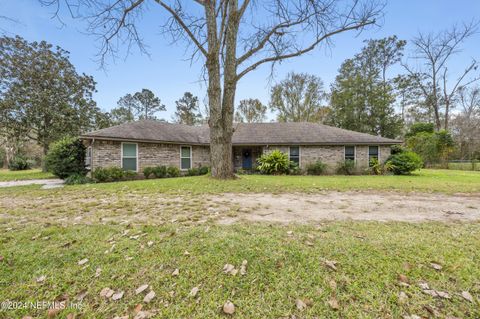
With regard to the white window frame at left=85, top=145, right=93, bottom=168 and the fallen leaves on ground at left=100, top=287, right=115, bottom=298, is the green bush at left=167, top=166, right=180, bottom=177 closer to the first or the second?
the white window frame at left=85, top=145, right=93, bottom=168

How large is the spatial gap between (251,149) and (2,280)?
14.8 m

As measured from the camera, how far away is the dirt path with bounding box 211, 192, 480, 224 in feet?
12.1

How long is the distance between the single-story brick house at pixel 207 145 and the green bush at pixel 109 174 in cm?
63

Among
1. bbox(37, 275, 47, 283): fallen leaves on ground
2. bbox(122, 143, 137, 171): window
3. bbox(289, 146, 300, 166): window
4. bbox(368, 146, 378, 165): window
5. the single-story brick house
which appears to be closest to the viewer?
bbox(37, 275, 47, 283): fallen leaves on ground

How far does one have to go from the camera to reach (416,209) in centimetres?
425

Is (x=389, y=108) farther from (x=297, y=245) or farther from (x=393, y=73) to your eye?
(x=297, y=245)

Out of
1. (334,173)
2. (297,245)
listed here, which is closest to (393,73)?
(334,173)

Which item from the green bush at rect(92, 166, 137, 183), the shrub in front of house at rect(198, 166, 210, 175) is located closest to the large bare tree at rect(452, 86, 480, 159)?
the shrub in front of house at rect(198, 166, 210, 175)

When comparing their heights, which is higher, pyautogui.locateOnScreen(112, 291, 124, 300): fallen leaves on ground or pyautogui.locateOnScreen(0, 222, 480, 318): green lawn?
pyautogui.locateOnScreen(0, 222, 480, 318): green lawn


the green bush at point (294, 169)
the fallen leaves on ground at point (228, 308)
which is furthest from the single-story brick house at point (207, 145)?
the fallen leaves on ground at point (228, 308)

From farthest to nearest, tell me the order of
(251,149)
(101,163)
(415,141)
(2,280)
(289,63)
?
(415,141), (251,149), (101,163), (289,63), (2,280)

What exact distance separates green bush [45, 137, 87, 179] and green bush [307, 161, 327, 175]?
14003mm

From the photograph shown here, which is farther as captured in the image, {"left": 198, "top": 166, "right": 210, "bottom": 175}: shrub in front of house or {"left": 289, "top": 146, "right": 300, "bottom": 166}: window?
{"left": 289, "top": 146, "right": 300, "bottom": 166}: window

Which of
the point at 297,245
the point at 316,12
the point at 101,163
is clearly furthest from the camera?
the point at 101,163
